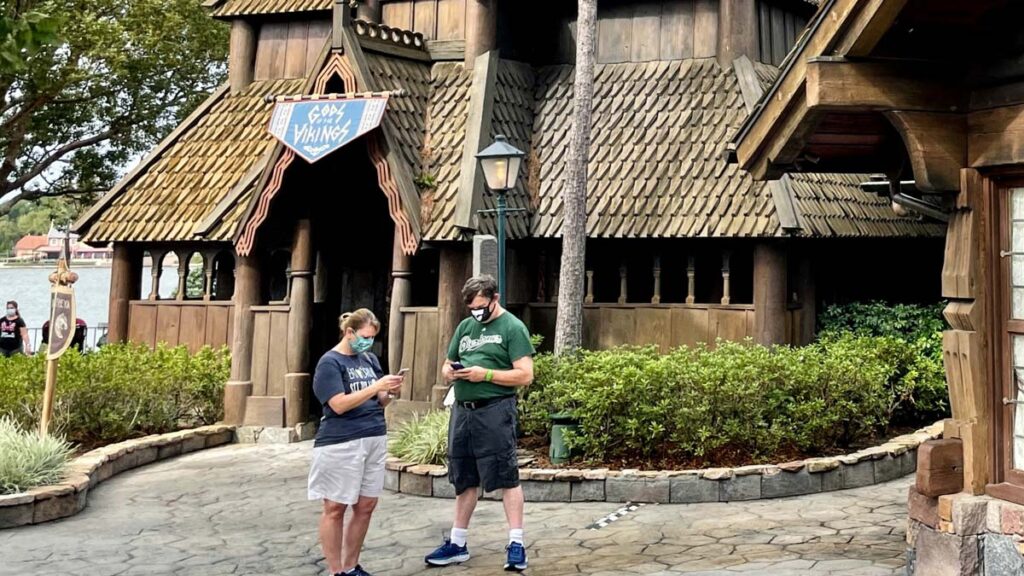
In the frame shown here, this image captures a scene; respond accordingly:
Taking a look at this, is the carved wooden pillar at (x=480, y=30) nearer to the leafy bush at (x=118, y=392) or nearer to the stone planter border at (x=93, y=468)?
the leafy bush at (x=118, y=392)

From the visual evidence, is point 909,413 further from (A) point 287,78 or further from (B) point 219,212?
(A) point 287,78

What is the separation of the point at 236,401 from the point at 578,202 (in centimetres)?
516

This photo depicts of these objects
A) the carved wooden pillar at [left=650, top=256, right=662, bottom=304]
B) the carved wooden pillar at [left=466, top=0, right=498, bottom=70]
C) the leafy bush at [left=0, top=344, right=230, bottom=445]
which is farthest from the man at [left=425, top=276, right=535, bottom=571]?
the carved wooden pillar at [left=466, top=0, right=498, bottom=70]

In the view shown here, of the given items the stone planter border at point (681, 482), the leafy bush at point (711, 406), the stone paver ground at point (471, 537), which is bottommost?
the stone paver ground at point (471, 537)

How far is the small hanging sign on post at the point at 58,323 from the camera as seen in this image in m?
9.60

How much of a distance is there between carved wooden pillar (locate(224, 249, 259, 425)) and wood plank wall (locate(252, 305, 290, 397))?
0.25 ft

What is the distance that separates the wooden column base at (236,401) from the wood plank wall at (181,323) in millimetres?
1880

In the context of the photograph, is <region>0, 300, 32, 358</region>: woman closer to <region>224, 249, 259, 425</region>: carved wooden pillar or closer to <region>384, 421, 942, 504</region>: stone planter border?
<region>224, 249, 259, 425</region>: carved wooden pillar

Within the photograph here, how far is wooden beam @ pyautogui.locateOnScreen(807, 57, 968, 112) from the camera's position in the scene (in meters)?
5.60

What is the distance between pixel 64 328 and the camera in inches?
390

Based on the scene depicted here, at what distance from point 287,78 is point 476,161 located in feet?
16.3

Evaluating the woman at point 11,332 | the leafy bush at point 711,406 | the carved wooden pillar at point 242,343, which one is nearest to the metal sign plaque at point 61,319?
the carved wooden pillar at point 242,343

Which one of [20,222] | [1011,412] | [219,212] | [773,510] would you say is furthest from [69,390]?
[20,222]

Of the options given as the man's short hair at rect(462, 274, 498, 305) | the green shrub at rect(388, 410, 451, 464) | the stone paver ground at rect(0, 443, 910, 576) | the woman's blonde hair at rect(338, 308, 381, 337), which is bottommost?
the stone paver ground at rect(0, 443, 910, 576)
